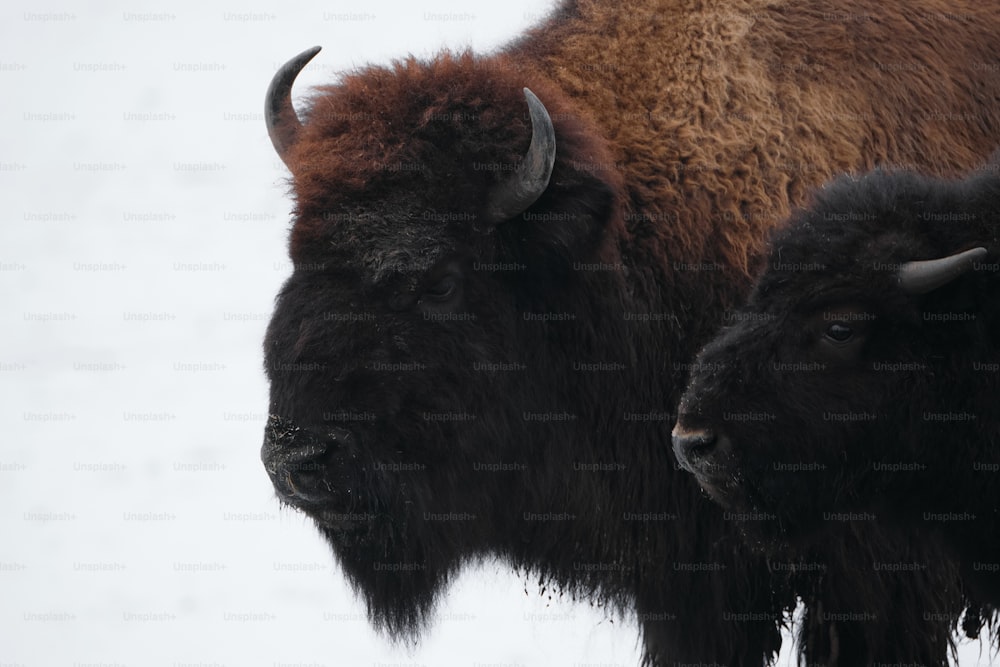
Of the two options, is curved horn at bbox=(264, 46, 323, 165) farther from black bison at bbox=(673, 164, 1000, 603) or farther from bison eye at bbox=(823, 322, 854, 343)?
bison eye at bbox=(823, 322, 854, 343)

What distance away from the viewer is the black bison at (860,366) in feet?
14.7

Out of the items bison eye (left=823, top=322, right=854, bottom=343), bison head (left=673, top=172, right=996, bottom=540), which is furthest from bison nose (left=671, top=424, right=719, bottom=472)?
bison eye (left=823, top=322, right=854, bottom=343)

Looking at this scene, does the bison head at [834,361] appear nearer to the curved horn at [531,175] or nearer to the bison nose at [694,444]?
the bison nose at [694,444]

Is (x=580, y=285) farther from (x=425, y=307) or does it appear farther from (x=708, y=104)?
(x=708, y=104)

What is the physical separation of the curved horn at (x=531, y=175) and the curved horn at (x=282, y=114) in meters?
1.00

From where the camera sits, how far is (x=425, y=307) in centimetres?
480

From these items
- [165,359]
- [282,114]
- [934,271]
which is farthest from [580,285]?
[165,359]

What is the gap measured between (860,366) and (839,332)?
16 centimetres

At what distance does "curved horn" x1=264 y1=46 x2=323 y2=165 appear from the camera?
528 cm

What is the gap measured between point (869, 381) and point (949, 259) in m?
0.53

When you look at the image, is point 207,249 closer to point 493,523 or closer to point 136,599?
point 136,599

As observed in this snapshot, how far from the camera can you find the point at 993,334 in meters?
4.50

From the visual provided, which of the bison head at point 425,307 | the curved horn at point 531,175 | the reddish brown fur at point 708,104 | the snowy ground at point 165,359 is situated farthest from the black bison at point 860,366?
the snowy ground at point 165,359

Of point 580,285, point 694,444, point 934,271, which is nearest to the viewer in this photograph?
point 934,271
